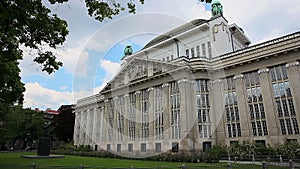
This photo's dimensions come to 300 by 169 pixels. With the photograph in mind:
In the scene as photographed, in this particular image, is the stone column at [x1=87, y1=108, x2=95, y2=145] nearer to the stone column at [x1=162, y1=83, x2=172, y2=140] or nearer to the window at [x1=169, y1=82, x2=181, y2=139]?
the stone column at [x1=162, y1=83, x2=172, y2=140]

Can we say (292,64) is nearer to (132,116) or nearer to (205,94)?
(205,94)

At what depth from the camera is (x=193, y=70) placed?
35.2 meters

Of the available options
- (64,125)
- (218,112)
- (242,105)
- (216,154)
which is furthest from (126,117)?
(64,125)

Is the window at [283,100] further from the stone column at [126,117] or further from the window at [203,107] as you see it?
the stone column at [126,117]

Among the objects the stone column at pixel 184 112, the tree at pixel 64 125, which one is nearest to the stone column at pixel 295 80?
the stone column at pixel 184 112

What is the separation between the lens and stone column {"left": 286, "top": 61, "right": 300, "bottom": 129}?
2741cm

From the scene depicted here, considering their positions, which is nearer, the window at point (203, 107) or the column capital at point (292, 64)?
the column capital at point (292, 64)

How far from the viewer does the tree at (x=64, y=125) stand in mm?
67188

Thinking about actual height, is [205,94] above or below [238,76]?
below

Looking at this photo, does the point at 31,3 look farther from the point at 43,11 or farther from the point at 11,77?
the point at 11,77

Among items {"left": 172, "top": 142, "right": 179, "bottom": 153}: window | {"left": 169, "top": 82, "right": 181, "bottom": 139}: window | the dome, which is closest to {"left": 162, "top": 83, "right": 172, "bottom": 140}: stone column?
{"left": 169, "top": 82, "right": 181, "bottom": 139}: window

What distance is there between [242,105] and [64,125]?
52.8 meters

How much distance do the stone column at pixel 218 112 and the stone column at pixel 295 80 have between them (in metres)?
9.23

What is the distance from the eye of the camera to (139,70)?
4334cm
